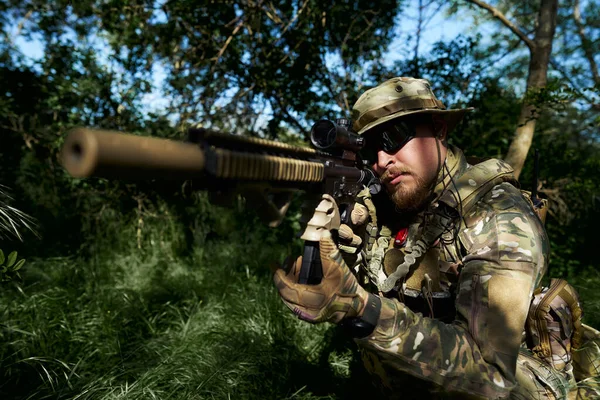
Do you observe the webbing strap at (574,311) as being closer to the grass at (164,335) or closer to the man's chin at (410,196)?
the man's chin at (410,196)

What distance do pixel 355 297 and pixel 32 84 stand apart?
6.18m

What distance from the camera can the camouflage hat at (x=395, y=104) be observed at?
7.42 feet

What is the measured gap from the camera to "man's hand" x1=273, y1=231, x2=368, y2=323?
62.2 inches

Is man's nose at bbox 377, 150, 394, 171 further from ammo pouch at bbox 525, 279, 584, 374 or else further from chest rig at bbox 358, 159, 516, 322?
ammo pouch at bbox 525, 279, 584, 374

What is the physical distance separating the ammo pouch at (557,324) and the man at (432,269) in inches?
3.9

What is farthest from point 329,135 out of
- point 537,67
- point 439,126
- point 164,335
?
point 537,67

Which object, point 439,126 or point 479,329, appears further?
point 439,126

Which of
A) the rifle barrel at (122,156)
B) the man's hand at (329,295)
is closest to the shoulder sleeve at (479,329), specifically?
the man's hand at (329,295)

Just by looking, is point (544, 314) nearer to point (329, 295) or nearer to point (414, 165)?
point (414, 165)

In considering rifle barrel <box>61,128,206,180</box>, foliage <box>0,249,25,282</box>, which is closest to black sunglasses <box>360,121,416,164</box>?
rifle barrel <box>61,128,206,180</box>

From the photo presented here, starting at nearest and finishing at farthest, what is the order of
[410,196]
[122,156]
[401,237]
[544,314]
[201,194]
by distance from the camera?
[122,156] → [544,314] → [410,196] → [401,237] → [201,194]

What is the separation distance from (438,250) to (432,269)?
128mm

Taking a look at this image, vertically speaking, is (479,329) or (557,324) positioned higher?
(479,329)

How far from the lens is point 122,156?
3.43 ft
